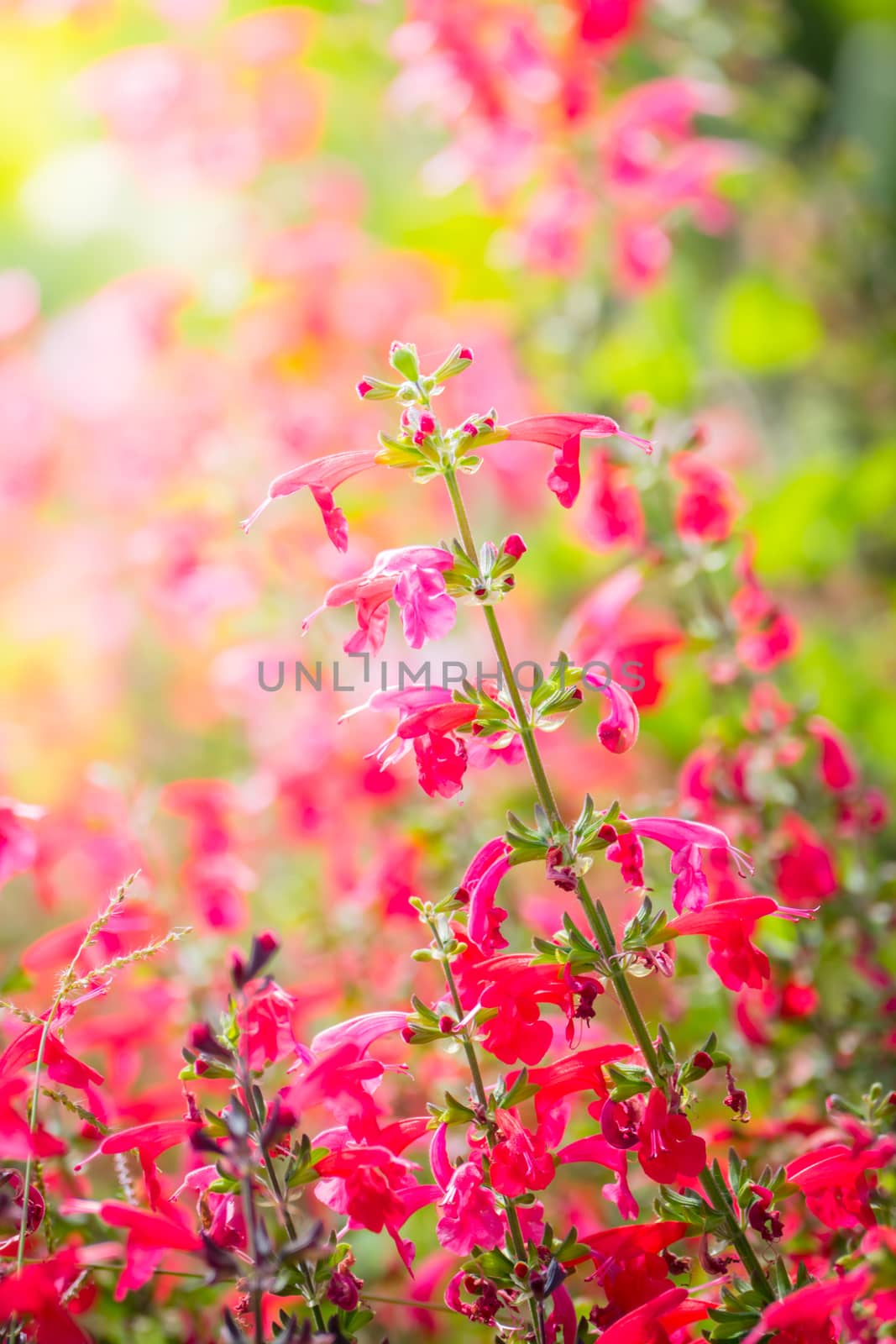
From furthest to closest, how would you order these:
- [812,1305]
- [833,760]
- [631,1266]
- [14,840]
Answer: [833,760], [14,840], [631,1266], [812,1305]

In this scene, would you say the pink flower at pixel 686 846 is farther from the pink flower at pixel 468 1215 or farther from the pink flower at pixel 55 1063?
the pink flower at pixel 55 1063

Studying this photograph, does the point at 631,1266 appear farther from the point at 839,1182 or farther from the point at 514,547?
the point at 514,547

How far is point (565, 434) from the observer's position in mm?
767

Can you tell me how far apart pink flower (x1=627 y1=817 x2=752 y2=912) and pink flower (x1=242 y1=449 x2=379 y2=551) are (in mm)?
295

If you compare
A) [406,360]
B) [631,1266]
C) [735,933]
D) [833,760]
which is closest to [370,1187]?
[631,1266]

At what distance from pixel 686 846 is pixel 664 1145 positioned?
195 mm

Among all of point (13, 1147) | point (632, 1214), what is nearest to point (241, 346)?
point (13, 1147)

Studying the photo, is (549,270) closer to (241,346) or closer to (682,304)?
(241,346)

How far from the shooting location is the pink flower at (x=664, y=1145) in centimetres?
68

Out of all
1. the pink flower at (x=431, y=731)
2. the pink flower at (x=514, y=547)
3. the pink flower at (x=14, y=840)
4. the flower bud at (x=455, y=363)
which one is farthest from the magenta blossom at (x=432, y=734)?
the pink flower at (x=14, y=840)

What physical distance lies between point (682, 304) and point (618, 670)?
2.46 m

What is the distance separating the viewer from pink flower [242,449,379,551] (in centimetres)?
75

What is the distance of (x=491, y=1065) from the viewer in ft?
4.34

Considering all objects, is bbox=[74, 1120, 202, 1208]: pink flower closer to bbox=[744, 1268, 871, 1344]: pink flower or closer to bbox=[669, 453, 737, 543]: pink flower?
bbox=[744, 1268, 871, 1344]: pink flower
